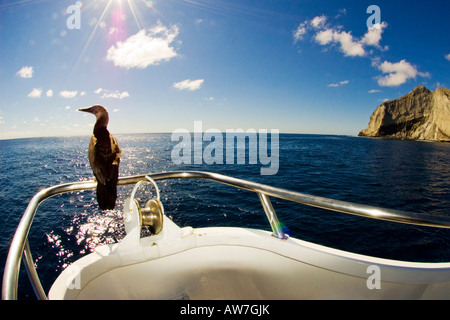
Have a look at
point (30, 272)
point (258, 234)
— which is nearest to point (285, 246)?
point (258, 234)

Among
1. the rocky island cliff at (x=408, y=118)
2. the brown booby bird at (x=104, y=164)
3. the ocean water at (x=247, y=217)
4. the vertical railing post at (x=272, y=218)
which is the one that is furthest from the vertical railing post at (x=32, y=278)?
the rocky island cliff at (x=408, y=118)

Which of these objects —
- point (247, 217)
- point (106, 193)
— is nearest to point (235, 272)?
point (106, 193)

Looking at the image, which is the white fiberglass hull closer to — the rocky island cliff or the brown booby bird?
the brown booby bird

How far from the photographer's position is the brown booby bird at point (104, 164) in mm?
1870

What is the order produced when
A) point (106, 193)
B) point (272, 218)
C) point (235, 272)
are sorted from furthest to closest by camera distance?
point (106, 193) < point (235, 272) < point (272, 218)

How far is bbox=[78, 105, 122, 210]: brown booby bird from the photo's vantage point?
1870mm

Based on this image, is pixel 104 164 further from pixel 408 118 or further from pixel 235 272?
pixel 408 118

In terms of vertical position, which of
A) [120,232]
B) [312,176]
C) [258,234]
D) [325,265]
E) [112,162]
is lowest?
[120,232]

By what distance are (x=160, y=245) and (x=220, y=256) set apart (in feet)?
1.73

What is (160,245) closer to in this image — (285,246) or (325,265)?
(285,246)

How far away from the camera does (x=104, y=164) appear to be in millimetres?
1866

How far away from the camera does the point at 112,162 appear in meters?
1.90

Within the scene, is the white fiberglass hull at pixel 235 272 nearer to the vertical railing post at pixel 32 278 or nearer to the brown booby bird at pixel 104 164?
the vertical railing post at pixel 32 278

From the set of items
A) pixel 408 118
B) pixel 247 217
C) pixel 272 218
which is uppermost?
pixel 408 118
